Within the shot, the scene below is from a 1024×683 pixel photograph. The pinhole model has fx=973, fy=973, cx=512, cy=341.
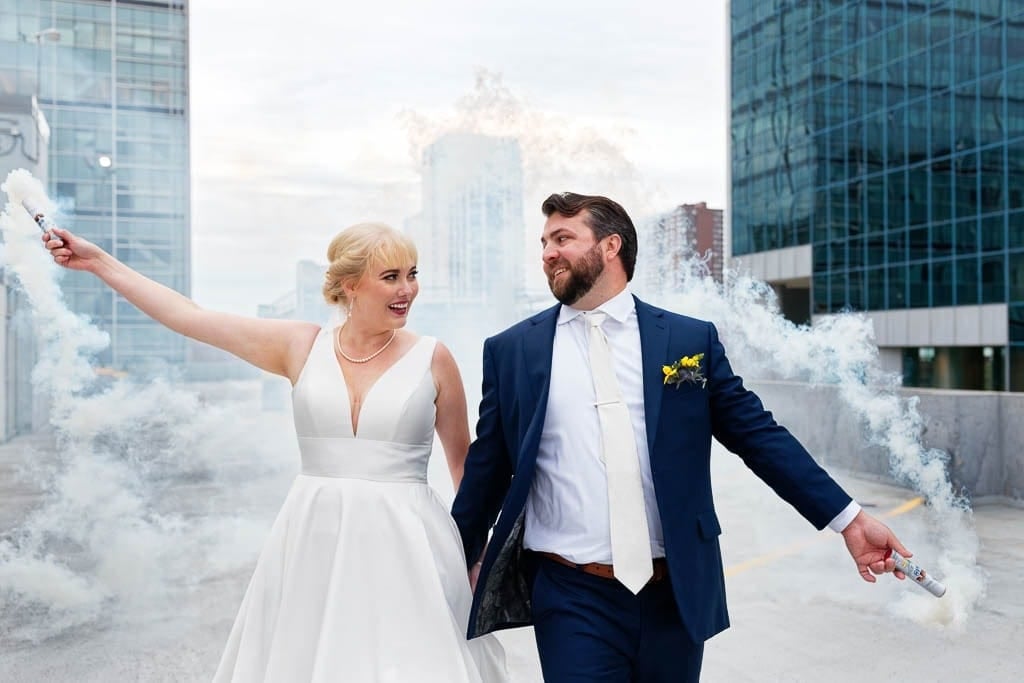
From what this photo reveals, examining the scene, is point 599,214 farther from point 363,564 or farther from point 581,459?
point 363,564

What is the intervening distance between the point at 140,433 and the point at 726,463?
695cm

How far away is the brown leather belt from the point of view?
268cm

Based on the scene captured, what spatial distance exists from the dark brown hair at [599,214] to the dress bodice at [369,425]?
27.6 inches

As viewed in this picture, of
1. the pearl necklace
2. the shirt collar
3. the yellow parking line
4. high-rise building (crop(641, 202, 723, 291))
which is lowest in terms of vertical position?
the yellow parking line

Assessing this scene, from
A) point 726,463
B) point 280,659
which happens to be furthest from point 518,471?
point 726,463

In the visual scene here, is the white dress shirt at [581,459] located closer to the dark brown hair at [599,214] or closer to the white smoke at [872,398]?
the dark brown hair at [599,214]

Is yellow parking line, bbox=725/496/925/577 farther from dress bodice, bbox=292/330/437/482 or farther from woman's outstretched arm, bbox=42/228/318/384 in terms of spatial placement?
woman's outstretched arm, bbox=42/228/318/384

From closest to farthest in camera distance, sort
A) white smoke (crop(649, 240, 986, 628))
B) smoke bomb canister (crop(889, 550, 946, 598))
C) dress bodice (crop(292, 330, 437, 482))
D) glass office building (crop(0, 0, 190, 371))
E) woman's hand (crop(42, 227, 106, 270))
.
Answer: smoke bomb canister (crop(889, 550, 946, 598)), dress bodice (crop(292, 330, 437, 482)), woman's hand (crop(42, 227, 106, 270)), white smoke (crop(649, 240, 986, 628)), glass office building (crop(0, 0, 190, 371))

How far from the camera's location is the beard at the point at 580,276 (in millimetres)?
2844

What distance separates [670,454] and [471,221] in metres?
12.3

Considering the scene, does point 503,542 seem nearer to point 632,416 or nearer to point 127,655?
point 632,416

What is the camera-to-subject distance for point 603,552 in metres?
2.70

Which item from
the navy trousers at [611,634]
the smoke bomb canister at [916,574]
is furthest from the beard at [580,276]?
the smoke bomb canister at [916,574]

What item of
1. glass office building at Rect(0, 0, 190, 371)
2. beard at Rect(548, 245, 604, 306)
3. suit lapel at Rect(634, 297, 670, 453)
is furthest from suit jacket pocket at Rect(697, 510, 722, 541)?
glass office building at Rect(0, 0, 190, 371)
